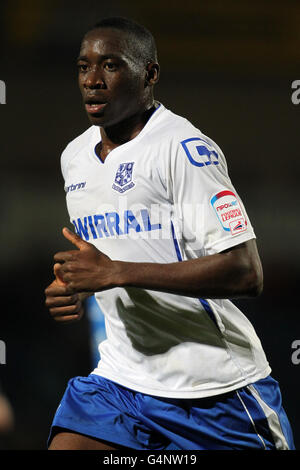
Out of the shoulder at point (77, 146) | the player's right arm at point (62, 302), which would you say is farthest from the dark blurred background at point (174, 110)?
the player's right arm at point (62, 302)

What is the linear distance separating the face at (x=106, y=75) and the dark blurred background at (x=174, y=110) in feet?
6.37

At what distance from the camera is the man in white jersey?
204 centimetres

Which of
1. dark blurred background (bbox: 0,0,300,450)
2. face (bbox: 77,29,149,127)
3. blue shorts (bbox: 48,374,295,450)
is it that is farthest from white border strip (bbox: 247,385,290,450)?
dark blurred background (bbox: 0,0,300,450)

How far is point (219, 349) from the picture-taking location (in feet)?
7.30

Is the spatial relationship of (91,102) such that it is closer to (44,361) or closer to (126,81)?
(126,81)

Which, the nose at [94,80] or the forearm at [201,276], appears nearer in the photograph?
the forearm at [201,276]

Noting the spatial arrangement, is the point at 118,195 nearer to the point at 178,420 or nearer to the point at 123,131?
the point at 123,131

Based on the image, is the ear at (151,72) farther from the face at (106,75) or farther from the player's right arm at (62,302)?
the player's right arm at (62,302)

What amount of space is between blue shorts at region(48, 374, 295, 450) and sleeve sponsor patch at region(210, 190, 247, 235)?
1.72 ft

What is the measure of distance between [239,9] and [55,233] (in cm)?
182

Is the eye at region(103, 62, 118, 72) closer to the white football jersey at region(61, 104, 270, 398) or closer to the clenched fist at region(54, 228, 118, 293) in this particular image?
the white football jersey at region(61, 104, 270, 398)

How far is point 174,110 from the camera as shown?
175 inches

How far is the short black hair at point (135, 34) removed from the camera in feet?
7.68

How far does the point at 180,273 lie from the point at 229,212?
23cm
